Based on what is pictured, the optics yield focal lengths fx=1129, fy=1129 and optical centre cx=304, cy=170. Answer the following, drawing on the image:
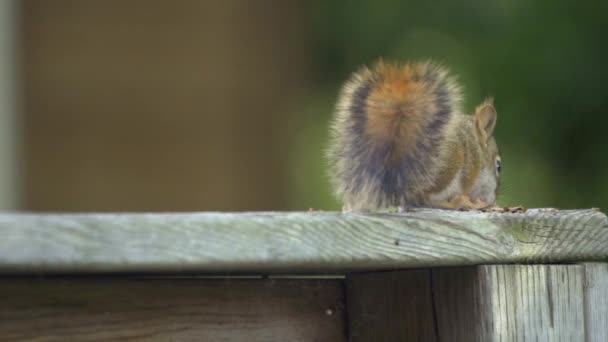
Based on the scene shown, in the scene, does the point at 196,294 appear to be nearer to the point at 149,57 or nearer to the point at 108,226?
the point at 108,226

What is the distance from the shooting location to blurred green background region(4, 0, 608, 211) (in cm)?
504

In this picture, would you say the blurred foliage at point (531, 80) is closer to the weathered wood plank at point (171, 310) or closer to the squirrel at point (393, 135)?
the squirrel at point (393, 135)

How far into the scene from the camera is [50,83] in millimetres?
5340

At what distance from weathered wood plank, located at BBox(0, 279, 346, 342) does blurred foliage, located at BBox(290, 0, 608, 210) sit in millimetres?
2206

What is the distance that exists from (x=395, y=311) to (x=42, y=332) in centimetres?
50

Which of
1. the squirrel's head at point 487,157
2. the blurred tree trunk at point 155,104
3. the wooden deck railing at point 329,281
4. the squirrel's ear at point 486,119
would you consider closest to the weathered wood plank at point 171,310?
the wooden deck railing at point 329,281

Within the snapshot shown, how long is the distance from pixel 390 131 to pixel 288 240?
0.51m

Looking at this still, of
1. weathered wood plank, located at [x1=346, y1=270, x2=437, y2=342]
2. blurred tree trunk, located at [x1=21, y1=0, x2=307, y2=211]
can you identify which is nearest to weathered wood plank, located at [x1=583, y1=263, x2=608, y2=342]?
Result: weathered wood plank, located at [x1=346, y1=270, x2=437, y2=342]

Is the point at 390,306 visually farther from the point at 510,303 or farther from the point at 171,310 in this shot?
the point at 171,310

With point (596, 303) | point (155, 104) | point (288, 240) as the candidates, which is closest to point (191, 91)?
point (155, 104)

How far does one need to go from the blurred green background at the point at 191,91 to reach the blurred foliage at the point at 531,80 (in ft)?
0.07

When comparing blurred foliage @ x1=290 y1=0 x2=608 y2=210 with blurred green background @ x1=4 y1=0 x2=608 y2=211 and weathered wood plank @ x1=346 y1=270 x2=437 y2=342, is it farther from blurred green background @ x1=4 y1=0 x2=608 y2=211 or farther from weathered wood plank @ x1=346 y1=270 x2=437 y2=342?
weathered wood plank @ x1=346 y1=270 x2=437 y2=342

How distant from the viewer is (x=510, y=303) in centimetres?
151

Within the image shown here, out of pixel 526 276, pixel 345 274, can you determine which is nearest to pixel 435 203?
pixel 345 274
